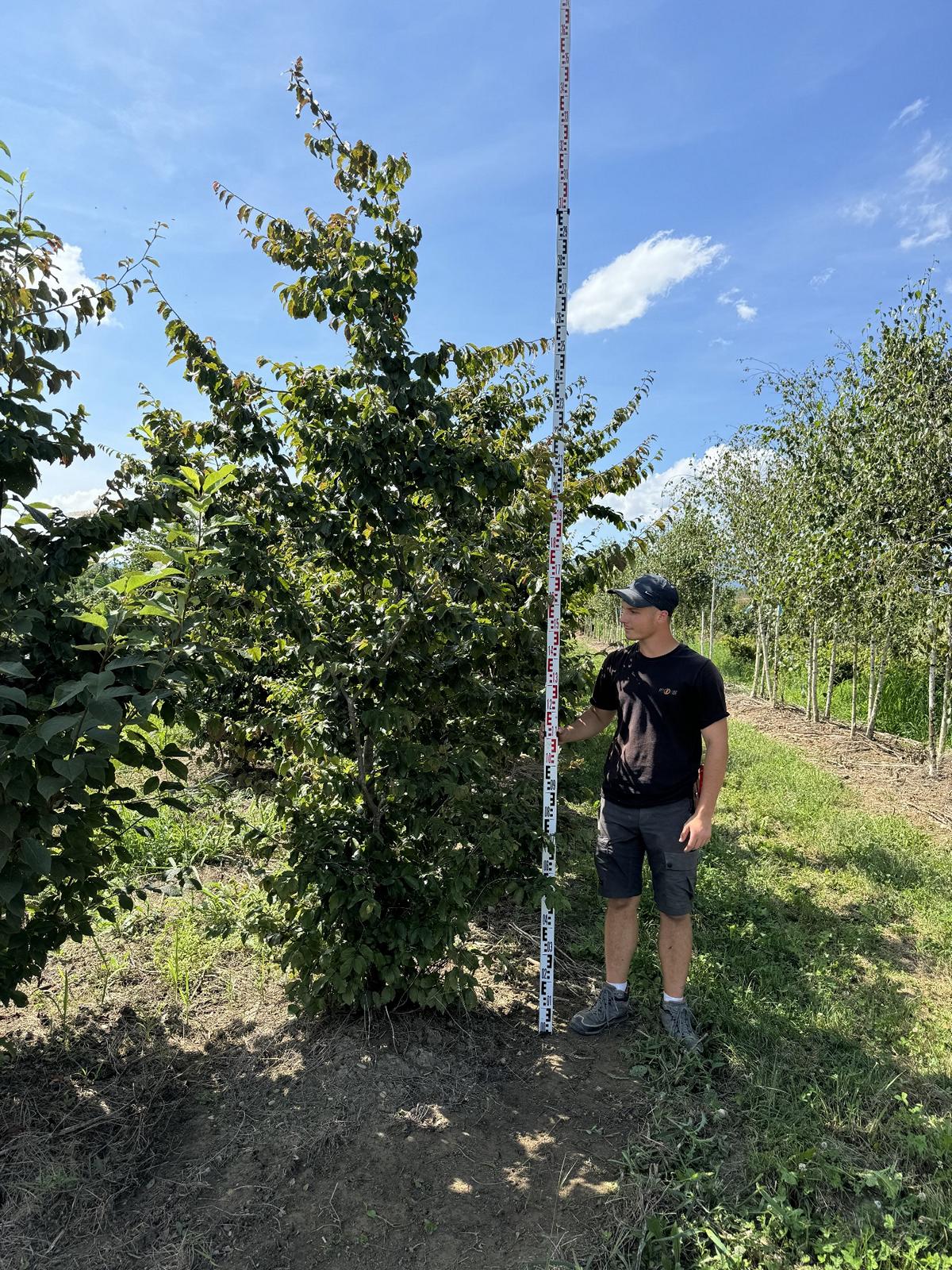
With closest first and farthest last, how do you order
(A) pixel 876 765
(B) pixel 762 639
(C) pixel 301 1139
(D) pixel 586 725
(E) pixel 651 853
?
(C) pixel 301 1139, (E) pixel 651 853, (D) pixel 586 725, (A) pixel 876 765, (B) pixel 762 639

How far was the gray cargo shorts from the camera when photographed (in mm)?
3098

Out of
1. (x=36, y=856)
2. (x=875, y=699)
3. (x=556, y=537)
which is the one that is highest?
(x=556, y=537)

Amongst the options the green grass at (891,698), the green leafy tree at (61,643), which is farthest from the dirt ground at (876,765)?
the green leafy tree at (61,643)

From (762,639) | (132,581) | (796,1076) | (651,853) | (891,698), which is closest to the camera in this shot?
(132,581)

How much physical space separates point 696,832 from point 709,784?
19 cm

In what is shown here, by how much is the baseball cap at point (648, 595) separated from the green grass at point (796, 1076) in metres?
1.27

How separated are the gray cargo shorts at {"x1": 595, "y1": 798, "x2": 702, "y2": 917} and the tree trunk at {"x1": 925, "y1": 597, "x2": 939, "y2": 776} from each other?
5545 mm

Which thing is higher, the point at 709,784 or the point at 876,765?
the point at 709,784

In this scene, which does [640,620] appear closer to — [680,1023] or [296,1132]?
[680,1023]

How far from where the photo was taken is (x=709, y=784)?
300 cm

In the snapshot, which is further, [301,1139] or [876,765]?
[876,765]

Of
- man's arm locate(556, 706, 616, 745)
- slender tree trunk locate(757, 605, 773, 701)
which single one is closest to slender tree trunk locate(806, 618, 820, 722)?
slender tree trunk locate(757, 605, 773, 701)

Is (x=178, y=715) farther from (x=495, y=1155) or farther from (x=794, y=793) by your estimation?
(x=794, y=793)

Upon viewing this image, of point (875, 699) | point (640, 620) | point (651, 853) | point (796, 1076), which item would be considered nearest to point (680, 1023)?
point (796, 1076)
